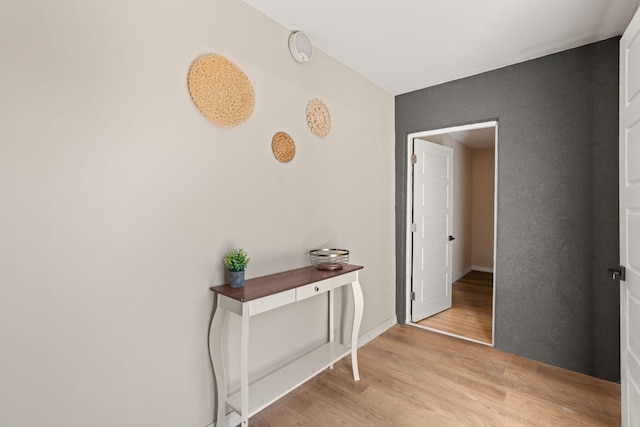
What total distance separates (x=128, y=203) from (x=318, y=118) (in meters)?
1.46

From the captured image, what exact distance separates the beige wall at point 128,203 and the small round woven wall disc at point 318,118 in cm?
15

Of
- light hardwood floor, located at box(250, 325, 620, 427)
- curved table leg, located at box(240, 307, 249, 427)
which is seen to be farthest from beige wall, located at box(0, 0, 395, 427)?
light hardwood floor, located at box(250, 325, 620, 427)

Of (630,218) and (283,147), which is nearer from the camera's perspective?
(630,218)

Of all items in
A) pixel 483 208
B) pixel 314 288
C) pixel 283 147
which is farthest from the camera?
pixel 483 208

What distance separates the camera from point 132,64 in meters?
1.38

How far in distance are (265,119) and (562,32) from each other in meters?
2.15

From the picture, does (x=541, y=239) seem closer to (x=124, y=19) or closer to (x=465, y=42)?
Answer: (x=465, y=42)

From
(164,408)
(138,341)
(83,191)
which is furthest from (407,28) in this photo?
(164,408)

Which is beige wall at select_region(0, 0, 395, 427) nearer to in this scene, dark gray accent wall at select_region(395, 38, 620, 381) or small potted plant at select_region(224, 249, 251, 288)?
small potted plant at select_region(224, 249, 251, 288)

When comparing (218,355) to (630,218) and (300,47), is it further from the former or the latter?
(630,218)

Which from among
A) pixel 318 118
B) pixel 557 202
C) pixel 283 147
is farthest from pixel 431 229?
pixel 283 147

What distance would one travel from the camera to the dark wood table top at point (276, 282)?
1.56 m

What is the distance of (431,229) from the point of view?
343 centimetres

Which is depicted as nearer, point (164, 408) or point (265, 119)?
point (164, 408)
